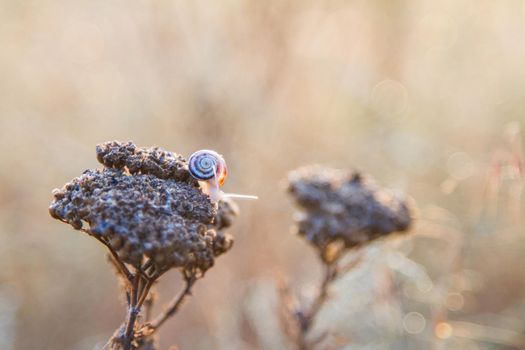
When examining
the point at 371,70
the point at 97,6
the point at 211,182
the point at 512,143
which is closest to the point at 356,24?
Result: the point at 371,70

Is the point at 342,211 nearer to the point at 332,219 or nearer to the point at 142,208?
the point at 332,219

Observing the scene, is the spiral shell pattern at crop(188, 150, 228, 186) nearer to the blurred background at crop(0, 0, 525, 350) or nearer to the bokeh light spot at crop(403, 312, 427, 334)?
the blurred background at crop(0, 0, 525, 350)

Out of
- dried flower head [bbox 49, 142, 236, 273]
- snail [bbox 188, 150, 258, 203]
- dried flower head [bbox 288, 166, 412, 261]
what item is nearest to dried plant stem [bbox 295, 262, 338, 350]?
dried flower head [bbox 288, 166, 412, 261]

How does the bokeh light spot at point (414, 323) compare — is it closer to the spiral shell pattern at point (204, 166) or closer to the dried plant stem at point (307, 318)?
the dried plant stem at point (307, 318)

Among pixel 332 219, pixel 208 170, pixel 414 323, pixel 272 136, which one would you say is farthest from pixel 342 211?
pixel 272 136

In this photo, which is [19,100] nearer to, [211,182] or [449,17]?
[211,182]

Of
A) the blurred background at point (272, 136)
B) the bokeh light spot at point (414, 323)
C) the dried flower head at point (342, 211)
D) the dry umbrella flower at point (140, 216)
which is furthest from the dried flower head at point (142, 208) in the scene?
the bokeh light spot at point (414, 323)
